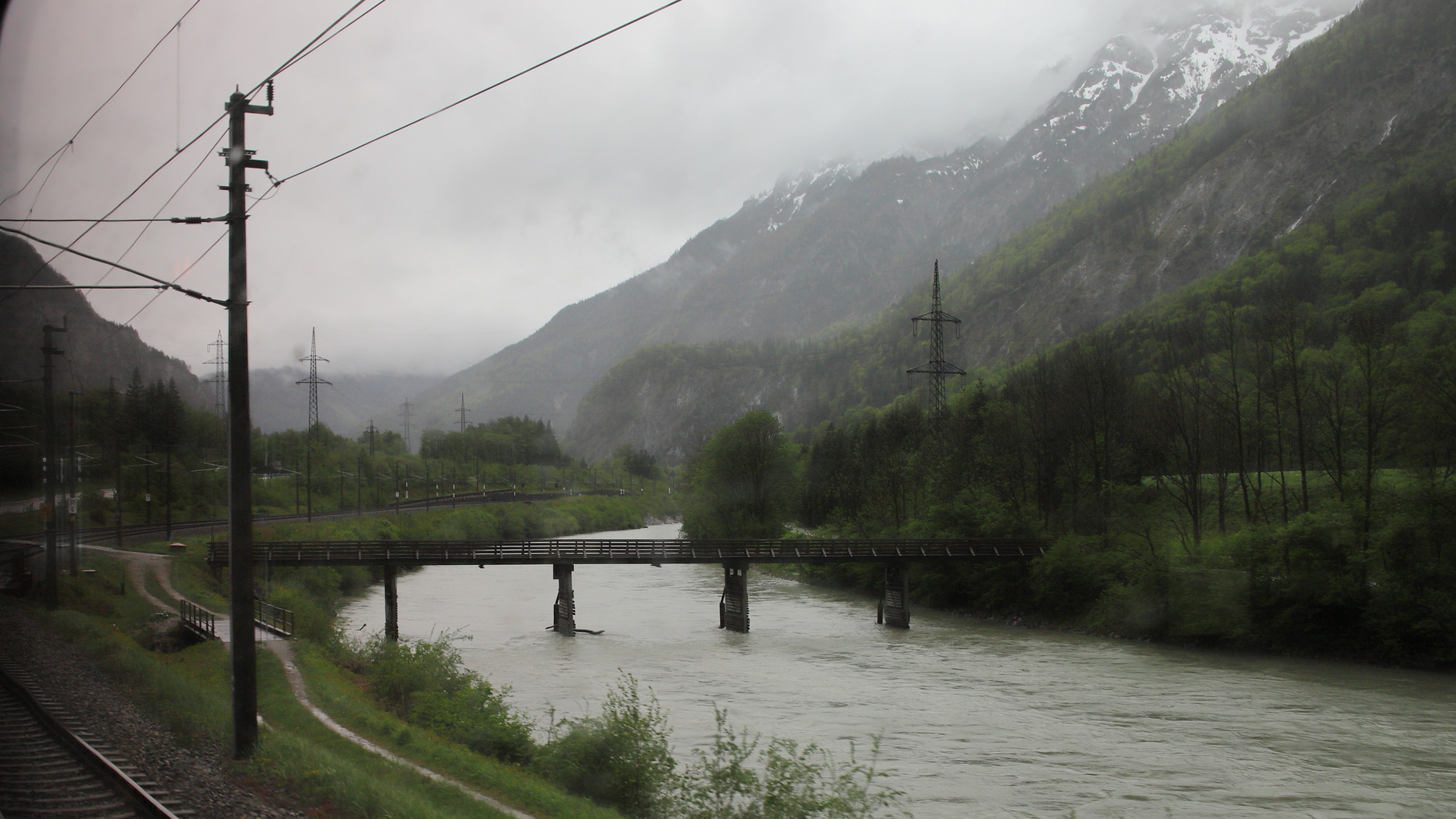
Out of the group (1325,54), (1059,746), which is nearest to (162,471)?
(1059,746)

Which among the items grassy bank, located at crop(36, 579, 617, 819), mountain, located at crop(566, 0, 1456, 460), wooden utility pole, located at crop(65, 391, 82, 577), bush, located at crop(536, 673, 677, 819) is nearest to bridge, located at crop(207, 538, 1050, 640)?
wooden utility pole, located at crop(65, 391, 82, 577)

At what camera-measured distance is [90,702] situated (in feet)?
50.6

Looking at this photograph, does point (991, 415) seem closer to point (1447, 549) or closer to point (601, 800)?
point (1447, 549)

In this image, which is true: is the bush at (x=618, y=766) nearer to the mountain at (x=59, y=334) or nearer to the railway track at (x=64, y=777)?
the railway track at (x=64, y=777)

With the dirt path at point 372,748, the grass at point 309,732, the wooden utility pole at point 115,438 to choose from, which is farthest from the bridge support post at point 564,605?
the wooden utility pole at point 115,438

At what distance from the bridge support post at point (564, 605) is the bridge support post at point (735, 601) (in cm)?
785

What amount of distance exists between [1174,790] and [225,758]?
61.8 feet

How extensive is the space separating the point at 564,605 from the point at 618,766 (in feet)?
93.8

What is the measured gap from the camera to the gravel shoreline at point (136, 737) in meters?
11.4

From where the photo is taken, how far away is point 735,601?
46.0 meters

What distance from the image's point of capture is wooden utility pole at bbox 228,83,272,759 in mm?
13000

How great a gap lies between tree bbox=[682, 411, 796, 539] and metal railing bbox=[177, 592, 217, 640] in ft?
174

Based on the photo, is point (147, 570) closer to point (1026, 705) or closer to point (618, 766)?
point (618, 766)

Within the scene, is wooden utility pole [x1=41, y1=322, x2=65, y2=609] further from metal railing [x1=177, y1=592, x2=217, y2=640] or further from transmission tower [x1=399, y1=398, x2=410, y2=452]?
transmission tower [x1=399, y1=398, x2=410, y2=452]
